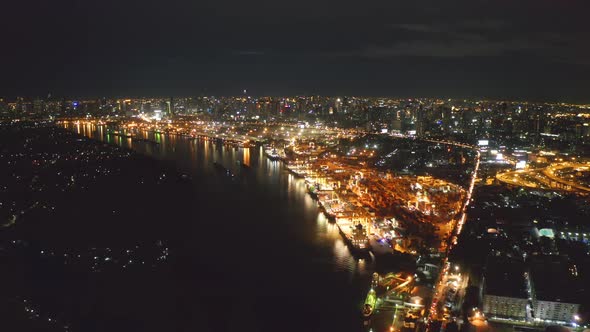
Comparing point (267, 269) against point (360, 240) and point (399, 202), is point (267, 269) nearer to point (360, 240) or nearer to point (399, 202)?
point (360, 240)

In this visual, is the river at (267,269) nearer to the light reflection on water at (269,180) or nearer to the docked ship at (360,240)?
the light reflection on water at (269,180)

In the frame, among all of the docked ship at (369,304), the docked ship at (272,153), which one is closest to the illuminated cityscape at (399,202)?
the docked ship at (369,304)

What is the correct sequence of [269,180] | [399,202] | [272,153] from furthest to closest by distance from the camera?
[272,153] < [269,180] < [399,202]

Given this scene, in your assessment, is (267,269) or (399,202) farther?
(399,202)

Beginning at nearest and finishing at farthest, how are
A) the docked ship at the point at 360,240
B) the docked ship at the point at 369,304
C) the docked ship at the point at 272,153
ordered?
1. the docked ship at the point at 369,304
2. the docked ship at the point at 360,240
3. the docked ship at the point at 272,153

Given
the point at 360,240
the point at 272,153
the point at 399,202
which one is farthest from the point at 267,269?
the point at 272,153

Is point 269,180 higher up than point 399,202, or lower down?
lower down

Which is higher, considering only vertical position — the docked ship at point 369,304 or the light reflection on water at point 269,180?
the docked ship at point 369,304

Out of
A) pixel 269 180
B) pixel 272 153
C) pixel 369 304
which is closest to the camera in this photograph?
pixel 369 304

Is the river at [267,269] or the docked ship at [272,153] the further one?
the docked ship at [272,153]

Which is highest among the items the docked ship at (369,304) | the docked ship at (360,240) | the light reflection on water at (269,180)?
the docked ship at (360,240)

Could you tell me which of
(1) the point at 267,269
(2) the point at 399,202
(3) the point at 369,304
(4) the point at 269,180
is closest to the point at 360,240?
(1) the point at 267,269

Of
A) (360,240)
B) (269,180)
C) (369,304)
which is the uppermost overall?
(360,240)
